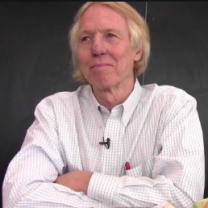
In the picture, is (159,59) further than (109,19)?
Yes

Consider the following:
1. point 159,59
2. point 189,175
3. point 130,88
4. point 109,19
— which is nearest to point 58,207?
point 189,175

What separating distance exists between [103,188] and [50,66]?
865 millimetres

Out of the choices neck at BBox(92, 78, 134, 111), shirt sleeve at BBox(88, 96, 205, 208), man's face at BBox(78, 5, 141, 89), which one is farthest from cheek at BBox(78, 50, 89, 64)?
shirt sleeve at BBox(88, 96, 205, 208)

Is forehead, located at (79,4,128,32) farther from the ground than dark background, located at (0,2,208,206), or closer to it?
farther from the ground

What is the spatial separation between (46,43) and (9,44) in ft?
0.63

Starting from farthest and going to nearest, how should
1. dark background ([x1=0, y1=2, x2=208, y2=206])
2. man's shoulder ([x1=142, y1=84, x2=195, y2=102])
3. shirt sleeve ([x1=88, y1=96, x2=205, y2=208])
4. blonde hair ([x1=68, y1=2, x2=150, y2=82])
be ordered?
dark background ([x1=0, y1=2, x2=208, y2=206]) < man's shoulder ([x1=142, y1=84, x2=195, y2=102]) < blonde hair ([x1=68, y1=2, x2=150, y2=82]) < shirt sleeve ([x1=88, y1=96, x2=205, y2=208])

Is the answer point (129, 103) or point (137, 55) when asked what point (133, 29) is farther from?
point (129, 103)

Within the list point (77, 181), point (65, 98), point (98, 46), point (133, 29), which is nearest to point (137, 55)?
point (133, 29)

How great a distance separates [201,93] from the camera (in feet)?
5.23

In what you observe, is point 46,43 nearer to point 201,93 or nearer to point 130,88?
point 130,88

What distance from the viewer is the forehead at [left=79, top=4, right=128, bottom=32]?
3.34 ft

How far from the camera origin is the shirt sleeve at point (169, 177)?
0.89 m

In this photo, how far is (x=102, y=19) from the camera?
1024 millimetres

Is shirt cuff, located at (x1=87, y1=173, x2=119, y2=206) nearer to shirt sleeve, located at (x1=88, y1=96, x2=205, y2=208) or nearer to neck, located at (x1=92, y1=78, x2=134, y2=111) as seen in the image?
shirt sleeve, located at (x1=88, y1=96, x2=205, y2=208)
